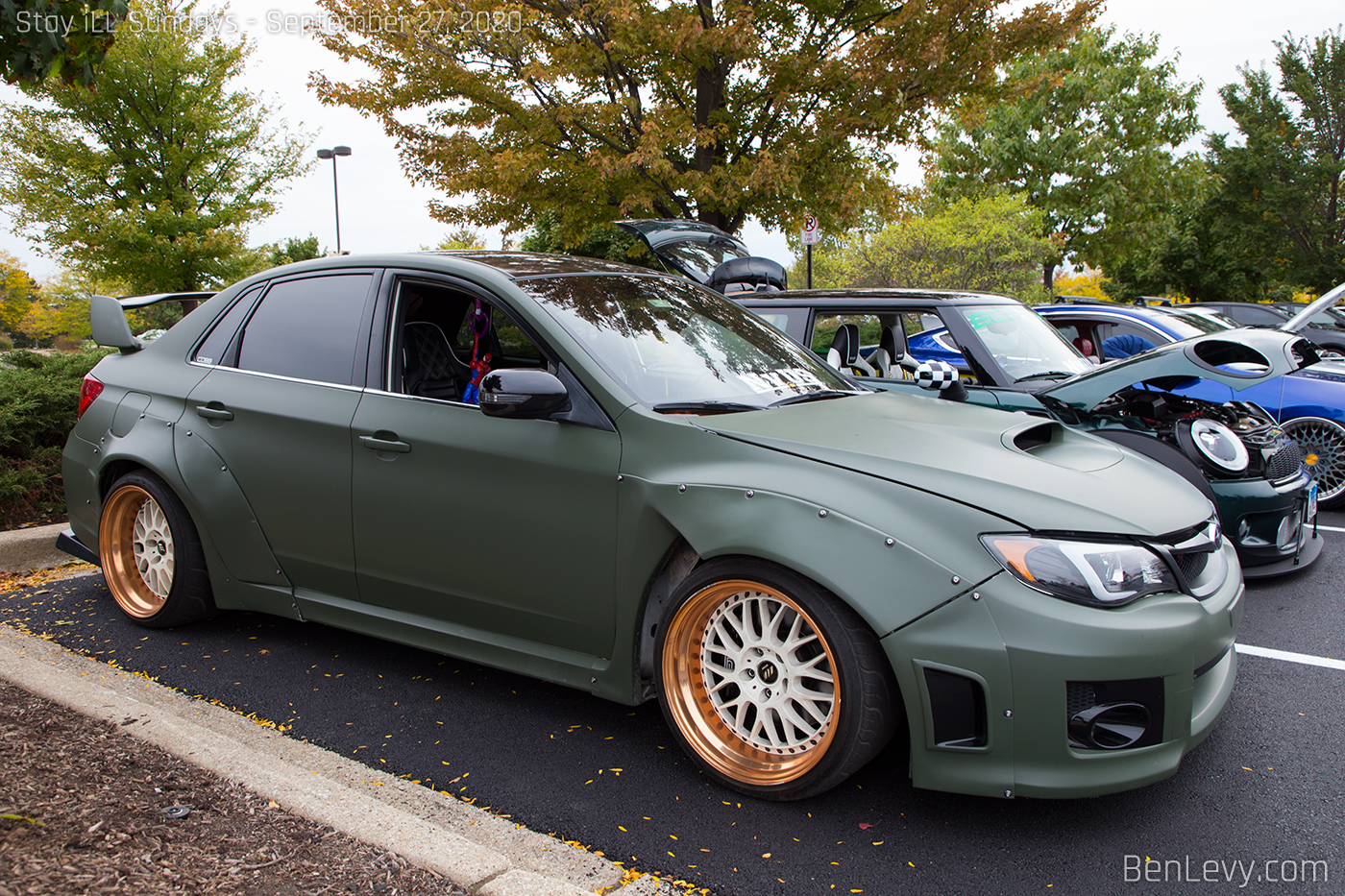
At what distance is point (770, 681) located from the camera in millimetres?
2799

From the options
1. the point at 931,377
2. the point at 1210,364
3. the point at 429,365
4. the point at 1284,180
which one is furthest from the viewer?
the point at 1284,180

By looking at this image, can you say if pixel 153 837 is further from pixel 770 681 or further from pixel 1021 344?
pixel 1021 344

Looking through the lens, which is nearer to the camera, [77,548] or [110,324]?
[110,324]

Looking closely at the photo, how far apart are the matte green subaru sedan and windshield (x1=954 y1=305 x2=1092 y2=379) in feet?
8.07

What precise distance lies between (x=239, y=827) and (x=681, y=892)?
1.19 metres

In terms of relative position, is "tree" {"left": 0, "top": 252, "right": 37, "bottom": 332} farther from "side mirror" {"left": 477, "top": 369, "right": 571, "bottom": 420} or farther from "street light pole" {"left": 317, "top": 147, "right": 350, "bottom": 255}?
"side mirror" {"left": 477, "top": 369, "right": 571, "bottom": 420}

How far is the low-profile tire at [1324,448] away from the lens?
7.01 metres

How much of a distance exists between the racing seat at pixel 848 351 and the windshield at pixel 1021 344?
0.71 m

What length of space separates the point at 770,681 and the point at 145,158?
21.2 m

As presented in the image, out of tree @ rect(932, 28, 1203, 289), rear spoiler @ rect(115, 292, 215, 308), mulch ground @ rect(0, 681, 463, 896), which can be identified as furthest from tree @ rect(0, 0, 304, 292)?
tree @ rect(932, 28, 1203, 289)

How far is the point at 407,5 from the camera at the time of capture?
12984 mm

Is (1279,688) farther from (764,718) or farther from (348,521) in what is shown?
(348,521)

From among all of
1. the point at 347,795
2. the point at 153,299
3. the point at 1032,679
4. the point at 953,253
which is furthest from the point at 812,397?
the point at 953,253

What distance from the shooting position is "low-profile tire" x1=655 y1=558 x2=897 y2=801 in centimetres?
256
